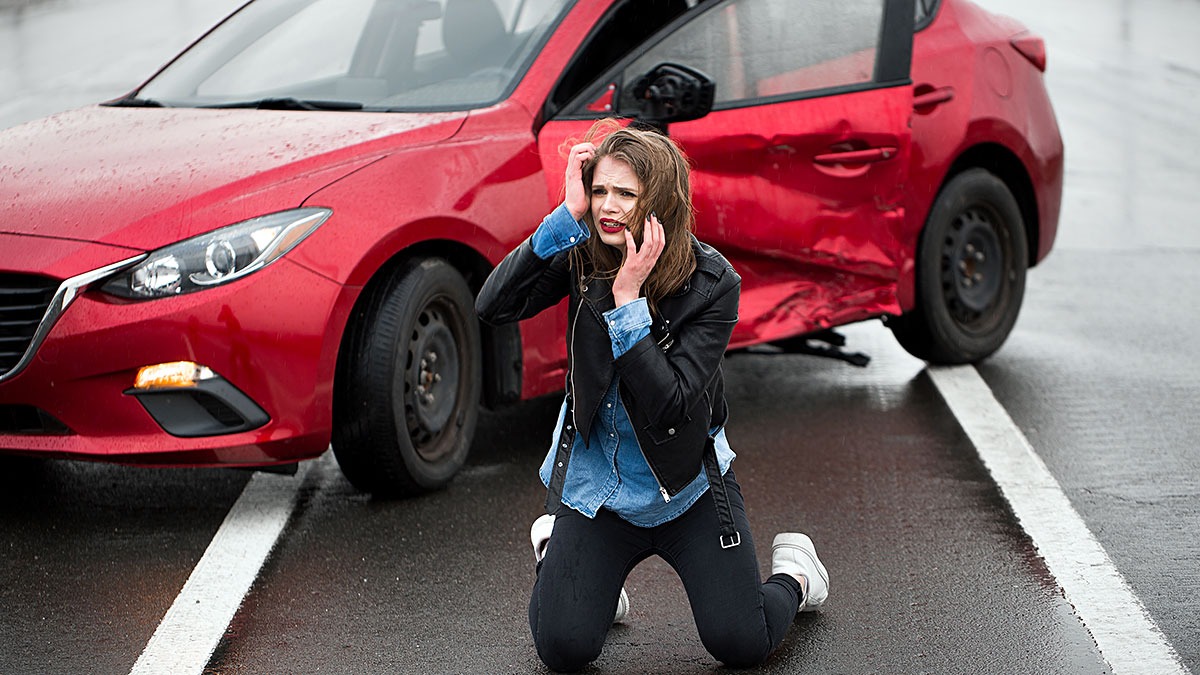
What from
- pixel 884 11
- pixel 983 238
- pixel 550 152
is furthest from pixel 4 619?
pixel 983 238

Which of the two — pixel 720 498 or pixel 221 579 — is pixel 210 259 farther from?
pixel 720 498

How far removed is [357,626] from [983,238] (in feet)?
12.2

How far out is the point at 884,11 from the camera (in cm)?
598

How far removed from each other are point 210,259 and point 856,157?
2568mm

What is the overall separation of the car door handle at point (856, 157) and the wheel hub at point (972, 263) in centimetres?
82

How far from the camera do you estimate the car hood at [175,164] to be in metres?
4.34

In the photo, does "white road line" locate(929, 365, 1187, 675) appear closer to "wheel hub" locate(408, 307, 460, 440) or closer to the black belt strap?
the black belt strap

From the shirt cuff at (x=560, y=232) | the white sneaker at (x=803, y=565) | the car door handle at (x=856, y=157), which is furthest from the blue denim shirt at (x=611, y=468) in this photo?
the car door handle at (x=856, y=157)

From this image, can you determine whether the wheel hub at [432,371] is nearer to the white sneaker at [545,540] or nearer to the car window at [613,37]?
the car window at [613,37]

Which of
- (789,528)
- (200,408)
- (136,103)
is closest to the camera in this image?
(200,408)

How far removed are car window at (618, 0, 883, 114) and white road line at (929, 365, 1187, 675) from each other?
4.69 ft

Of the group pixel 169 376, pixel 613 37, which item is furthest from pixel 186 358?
pixel 613 37

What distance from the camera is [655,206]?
3559 millimetres

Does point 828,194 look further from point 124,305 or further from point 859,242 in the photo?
point 124,305
